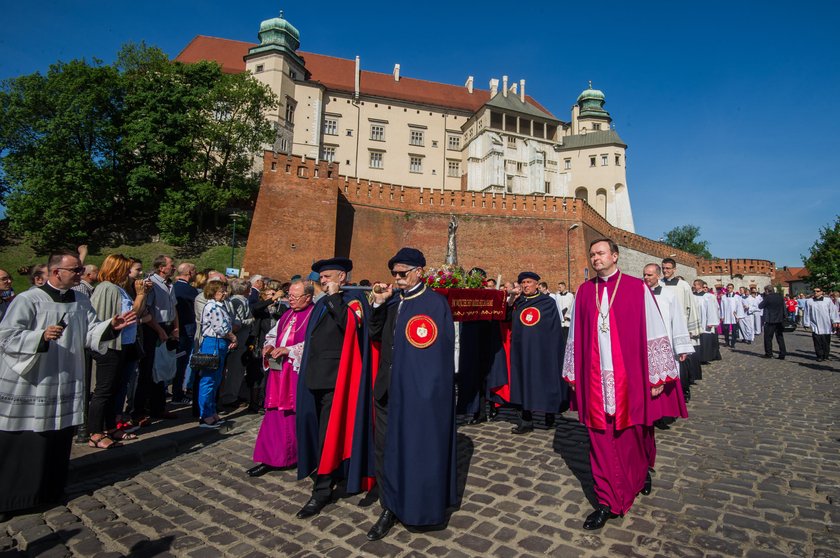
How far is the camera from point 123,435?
5512 mm

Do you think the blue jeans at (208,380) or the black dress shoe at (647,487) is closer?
the black dress shoe at (647,487)

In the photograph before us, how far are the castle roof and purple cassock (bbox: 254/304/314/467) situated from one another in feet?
176

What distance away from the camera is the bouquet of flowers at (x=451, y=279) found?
19.6 feet

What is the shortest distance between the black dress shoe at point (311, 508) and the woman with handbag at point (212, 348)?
3.01 meters

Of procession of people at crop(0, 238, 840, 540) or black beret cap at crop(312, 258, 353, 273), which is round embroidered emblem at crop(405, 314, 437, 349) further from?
black beret cap at crop(312, 258, 353, 273)

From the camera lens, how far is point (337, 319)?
13.6 ft

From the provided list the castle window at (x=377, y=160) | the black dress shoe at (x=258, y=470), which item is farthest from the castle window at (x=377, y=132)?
the black dress shoe at (x=258, y=470)

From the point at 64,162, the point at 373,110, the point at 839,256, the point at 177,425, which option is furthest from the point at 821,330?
the point at 373,110

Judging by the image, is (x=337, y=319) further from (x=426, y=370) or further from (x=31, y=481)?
(x=31, y=481)

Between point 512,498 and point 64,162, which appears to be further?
point 64,162

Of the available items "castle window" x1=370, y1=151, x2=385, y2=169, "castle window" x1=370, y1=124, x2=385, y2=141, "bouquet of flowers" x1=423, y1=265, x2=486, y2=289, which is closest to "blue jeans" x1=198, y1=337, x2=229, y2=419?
"bouquet of flowers" x1=423, y1=265, x2=486, y2=289

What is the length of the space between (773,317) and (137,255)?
32.1m

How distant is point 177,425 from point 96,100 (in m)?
33.1

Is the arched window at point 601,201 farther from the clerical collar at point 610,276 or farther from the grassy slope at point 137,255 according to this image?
the clerical collar at point 610,276
